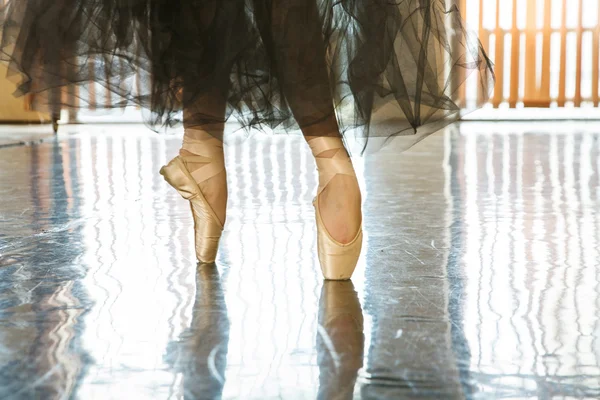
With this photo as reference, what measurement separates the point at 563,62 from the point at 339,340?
7063 mm

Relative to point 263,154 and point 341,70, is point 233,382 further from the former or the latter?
point 263,154

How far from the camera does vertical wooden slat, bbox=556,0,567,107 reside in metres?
7.54

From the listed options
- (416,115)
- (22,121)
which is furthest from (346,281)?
(22,121)

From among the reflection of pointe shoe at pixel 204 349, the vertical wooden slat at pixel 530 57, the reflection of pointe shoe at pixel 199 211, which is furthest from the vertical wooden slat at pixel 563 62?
the reflection of pointe shoe at pixel 204 349

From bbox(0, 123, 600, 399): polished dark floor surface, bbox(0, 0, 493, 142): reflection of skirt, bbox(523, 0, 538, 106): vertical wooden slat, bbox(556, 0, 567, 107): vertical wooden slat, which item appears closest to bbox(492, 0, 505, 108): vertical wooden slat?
bbox(523, 0, 538, 106): vertical wooden slat

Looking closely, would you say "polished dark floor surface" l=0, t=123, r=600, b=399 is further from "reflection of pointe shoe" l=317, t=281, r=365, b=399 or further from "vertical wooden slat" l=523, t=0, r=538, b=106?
"vertical wooden slat" l=523, t=0, r=538, b=106

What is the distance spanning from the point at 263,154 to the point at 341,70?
102 inches

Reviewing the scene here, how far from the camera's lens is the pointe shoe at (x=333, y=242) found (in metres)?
1.26

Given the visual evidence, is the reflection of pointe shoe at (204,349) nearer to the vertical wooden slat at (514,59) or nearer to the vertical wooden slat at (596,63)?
the vertical wooden slat at (514,59)

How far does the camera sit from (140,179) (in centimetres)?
279

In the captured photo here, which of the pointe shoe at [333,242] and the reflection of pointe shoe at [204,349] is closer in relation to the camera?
the reflection of pointe shoe at [204,349]

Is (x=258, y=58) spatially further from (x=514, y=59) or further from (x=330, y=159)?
(x=514, y=59)

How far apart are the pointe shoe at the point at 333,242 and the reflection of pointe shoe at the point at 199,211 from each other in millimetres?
206

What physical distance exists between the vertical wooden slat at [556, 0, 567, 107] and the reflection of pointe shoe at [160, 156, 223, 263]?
662 cm
